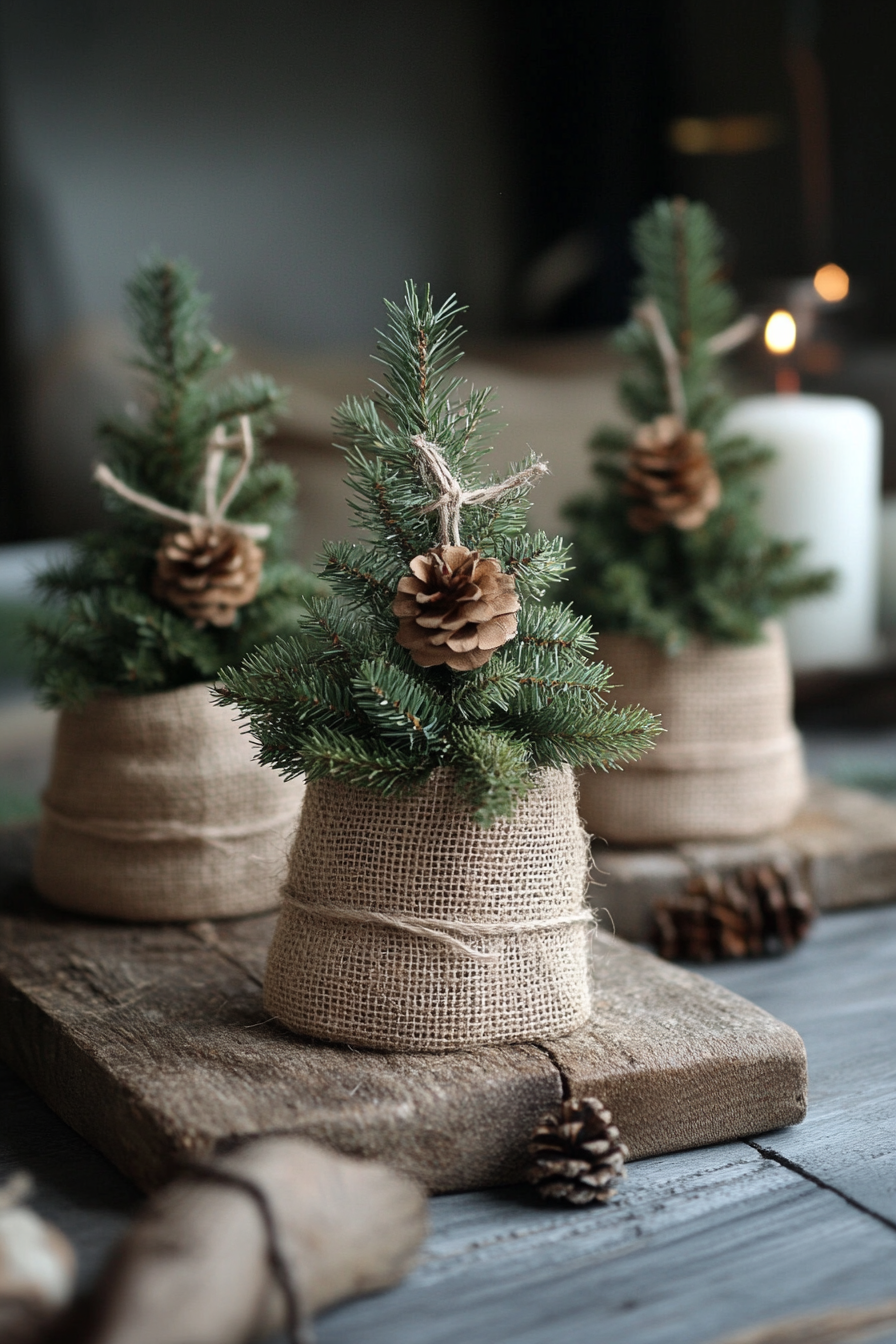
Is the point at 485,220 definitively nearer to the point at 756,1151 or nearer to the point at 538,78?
the point at 538,78

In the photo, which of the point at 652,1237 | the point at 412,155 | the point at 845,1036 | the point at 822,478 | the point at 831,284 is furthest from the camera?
the point at 412,155

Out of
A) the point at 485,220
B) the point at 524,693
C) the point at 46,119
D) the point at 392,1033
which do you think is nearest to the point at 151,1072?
the point at 392,1033

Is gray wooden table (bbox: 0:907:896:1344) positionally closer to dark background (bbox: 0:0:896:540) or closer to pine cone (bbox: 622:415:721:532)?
pine cone (bbox: 622:415:721:532)

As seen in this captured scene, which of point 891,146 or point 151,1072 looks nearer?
point 151,1072

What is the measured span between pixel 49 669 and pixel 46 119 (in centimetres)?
143

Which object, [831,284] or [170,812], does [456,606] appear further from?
[831,284]

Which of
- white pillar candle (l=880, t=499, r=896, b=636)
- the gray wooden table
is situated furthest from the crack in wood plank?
white pillar candle (l=880, t=499, r=896, b=636)

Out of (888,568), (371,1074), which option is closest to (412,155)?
(888,568)

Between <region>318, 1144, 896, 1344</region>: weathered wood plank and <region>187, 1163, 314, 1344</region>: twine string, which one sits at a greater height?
<region>187, 1163, 314, 1344</region>: twine string

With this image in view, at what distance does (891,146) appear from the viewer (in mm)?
1879

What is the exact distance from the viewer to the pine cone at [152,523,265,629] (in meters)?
0.80

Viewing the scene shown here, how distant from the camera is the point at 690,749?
936mm

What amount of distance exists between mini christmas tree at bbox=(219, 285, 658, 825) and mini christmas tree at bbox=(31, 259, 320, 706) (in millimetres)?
156

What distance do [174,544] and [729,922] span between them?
42 cm
